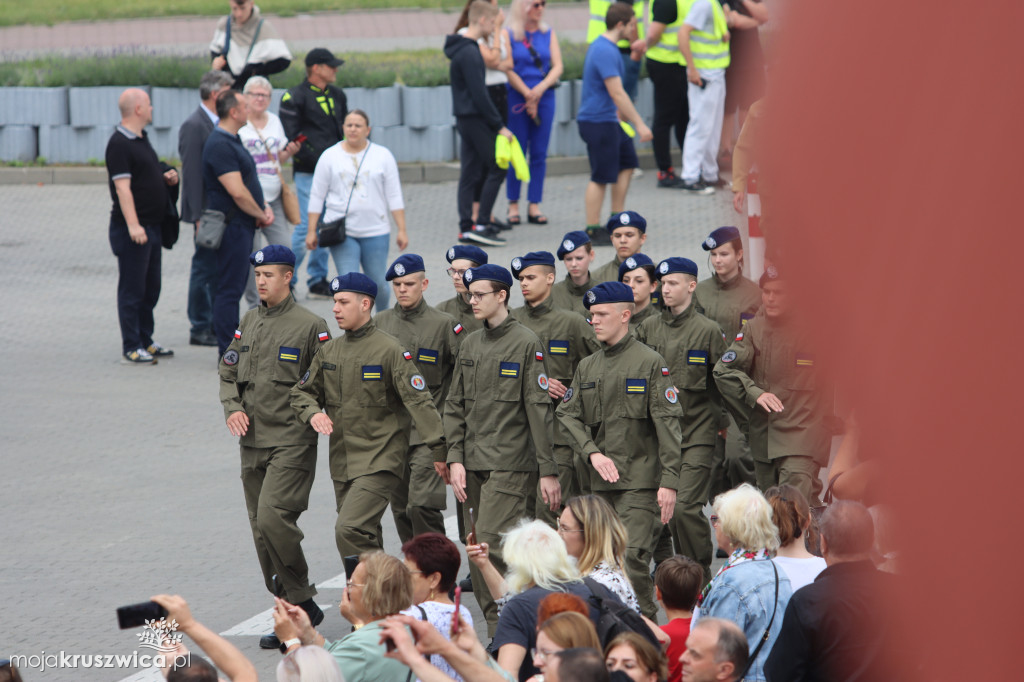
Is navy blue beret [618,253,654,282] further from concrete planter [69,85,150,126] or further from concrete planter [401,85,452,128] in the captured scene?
concrete planter [69,85,150,126]

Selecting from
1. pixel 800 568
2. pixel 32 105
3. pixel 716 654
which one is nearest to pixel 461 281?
pixel 800 568

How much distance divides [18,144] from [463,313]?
465 inches

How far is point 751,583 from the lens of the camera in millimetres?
4953

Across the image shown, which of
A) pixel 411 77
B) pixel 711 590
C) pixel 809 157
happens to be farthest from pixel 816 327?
pixel 411 77

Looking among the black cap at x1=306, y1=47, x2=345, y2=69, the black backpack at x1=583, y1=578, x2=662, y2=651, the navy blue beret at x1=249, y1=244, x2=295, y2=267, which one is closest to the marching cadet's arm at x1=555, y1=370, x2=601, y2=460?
the navy blue beret at x1=249, y1=244, x2=295, y2=267

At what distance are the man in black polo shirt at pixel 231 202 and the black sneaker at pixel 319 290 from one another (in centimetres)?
203

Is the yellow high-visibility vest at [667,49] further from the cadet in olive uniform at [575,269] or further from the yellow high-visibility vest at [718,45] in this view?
the yellow high-visibility vest at [718,45]

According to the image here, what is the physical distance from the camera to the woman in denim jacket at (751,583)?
489 centimetres

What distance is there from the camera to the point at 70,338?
12.7 metres

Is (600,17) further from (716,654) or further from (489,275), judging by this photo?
(716,654)

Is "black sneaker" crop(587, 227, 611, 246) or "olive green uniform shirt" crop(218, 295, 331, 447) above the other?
"olive green uniform shirt" crop(218, 295, 331, 447)

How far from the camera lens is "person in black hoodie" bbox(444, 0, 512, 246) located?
1385 centimetres

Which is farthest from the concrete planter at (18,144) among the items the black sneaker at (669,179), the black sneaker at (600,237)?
the black sneaker at (669,179)

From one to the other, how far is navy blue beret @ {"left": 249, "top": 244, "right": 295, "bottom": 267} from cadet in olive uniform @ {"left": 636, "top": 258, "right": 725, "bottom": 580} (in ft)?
6.96
